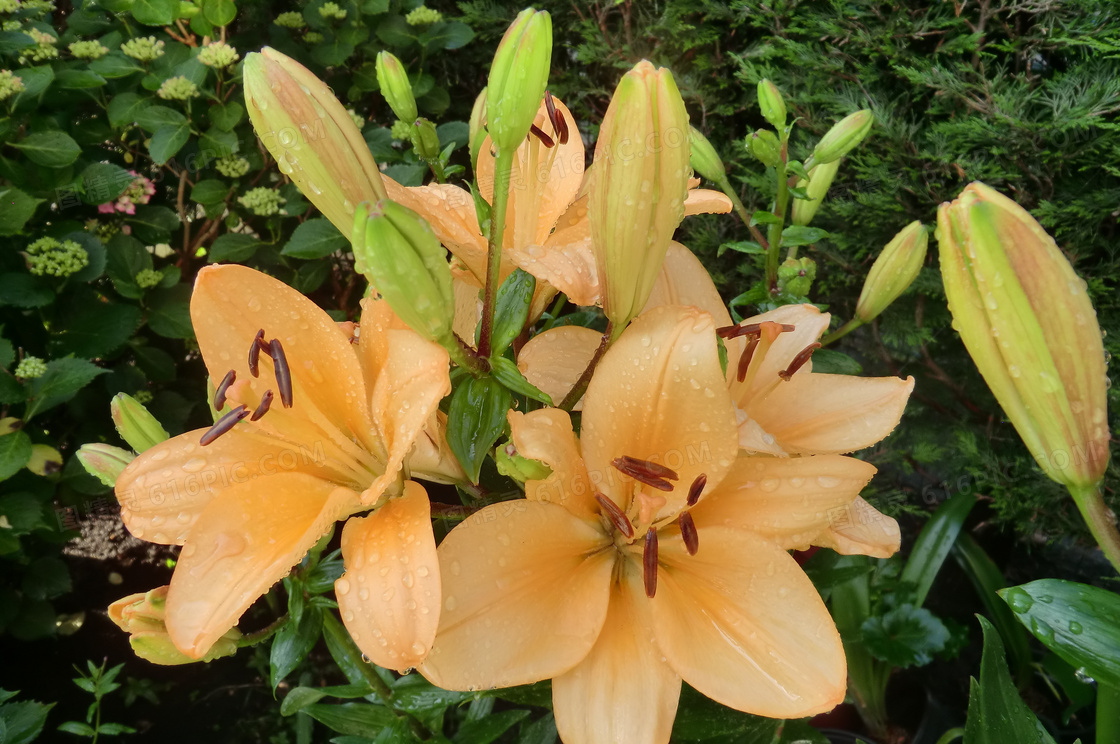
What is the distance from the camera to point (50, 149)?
1061 mm

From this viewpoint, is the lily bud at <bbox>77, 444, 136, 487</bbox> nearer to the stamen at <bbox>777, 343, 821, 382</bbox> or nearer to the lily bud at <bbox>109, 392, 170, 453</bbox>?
the lily bud at <bbox>109, 392, 170, 453</bbox>

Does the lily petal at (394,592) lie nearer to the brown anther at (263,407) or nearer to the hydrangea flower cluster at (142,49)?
the brown anther at (263,407)

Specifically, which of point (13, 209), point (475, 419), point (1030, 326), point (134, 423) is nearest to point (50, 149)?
point (13, 209)

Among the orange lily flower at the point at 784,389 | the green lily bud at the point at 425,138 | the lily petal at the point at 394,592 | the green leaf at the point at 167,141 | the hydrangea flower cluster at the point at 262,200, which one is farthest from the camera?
the hydrangea flower cluster at the point at 262,200

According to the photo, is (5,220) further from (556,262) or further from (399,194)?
(556,262)

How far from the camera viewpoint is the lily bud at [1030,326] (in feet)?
1.08

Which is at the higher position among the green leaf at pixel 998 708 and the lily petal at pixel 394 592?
the lily petal at pixel 394 592

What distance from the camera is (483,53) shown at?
1.71 metres

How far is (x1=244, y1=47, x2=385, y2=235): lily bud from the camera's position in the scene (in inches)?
14.7

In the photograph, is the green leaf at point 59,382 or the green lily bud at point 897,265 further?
the green leaf at point 59,382

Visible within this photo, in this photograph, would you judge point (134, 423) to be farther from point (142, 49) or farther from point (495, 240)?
point (142, 49)

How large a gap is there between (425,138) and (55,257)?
0.80 m

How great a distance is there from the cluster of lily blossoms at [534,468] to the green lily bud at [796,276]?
0.24 meters

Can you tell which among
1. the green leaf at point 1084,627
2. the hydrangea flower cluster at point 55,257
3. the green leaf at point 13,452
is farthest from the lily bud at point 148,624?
the hydrangea flower cluster at point 55,257
